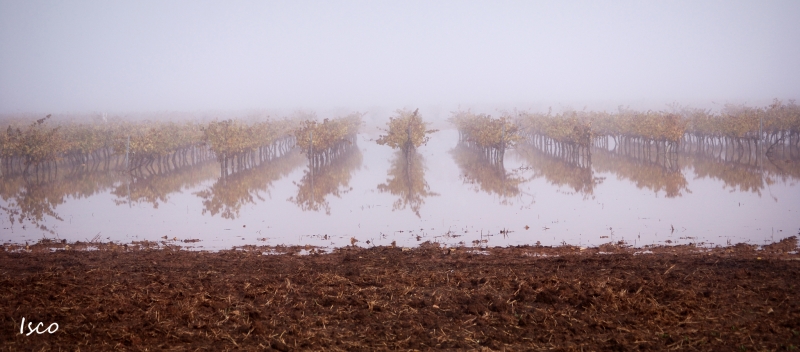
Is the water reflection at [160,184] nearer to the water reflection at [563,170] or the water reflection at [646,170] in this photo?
the water reflection at [563,170]

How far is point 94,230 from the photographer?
65.5ft

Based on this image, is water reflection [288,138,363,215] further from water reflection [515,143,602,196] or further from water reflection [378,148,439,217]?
water reflection [515,143,602,196]

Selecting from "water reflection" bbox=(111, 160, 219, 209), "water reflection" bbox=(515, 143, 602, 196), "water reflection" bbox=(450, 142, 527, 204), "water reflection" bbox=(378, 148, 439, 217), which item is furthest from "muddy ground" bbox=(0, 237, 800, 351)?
"water reflection" bbox=(515, 143, 602, 196)

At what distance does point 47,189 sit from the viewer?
104 feet

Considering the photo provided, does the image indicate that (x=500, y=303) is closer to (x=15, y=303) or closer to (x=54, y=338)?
(x=54, y=338)

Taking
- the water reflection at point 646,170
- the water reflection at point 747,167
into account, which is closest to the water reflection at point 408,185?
the water reflection at point 646,170

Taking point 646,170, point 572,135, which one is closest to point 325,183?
point 646,170

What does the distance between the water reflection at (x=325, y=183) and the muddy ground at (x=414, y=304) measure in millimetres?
11688

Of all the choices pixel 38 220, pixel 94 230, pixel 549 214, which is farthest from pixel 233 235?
pixel 549 214

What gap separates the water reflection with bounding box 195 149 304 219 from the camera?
25125 millimetres

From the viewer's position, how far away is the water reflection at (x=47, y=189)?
77.0 ft

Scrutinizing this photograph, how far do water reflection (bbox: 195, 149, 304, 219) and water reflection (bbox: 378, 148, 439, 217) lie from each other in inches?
228

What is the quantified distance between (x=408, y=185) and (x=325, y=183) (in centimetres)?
451

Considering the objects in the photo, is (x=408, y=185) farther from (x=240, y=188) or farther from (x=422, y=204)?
(x=240, y=188)
